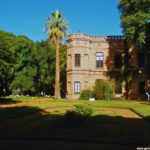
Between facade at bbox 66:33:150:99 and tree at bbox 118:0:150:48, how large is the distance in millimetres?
4906

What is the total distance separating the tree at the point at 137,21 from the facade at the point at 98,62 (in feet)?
16.1

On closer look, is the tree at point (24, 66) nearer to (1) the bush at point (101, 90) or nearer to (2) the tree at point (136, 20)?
(1) the bush at point (101, 90)

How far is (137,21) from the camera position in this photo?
82.0 ft

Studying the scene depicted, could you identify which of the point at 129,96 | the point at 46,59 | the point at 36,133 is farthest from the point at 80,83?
the point at 36,133

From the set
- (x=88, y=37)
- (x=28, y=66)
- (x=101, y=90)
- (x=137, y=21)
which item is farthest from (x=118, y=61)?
(x=28, y=66)

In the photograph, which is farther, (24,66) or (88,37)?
(24,66)

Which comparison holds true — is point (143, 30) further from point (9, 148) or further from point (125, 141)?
point (9, 148)

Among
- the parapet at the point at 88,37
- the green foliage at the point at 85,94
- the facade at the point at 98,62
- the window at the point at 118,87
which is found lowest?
the green foliage at the point at 85,94

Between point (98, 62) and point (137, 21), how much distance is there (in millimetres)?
9795

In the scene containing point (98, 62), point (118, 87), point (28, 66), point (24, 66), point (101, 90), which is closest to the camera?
point (101, 90)

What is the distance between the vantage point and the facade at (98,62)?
1204 inches

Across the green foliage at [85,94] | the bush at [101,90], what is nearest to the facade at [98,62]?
the green foliage at [85,94]

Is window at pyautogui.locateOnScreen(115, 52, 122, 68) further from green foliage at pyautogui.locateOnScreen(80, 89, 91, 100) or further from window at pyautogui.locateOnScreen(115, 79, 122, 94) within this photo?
green foliage at pyautogui.locateOnScreen(80, 89, 91, 100)

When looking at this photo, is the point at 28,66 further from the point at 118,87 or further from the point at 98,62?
the point at 118,87
